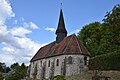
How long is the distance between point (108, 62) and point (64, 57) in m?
9.67

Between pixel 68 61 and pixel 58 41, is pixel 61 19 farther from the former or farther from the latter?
pixel 68 61

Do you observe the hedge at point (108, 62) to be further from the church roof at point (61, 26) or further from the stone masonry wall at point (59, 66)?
the church roof at point (61, 26)

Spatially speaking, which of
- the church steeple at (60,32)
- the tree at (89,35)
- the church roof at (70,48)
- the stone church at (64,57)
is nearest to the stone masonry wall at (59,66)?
the stone church at (64,57)

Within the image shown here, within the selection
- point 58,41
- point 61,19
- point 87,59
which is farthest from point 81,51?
point 61,19

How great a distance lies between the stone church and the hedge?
9.81ft

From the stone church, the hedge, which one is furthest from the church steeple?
the hedge

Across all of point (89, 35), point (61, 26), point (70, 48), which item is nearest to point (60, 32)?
point (61, 26)

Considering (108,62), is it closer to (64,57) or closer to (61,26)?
(64,57)

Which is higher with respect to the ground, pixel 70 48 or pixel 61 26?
pixel 61 26

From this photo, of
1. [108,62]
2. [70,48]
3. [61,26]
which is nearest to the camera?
[108,62]

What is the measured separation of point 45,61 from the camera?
49.7 metres

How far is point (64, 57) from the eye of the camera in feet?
138

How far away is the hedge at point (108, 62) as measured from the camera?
110ft

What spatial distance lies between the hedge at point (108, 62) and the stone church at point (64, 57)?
2991 mm
